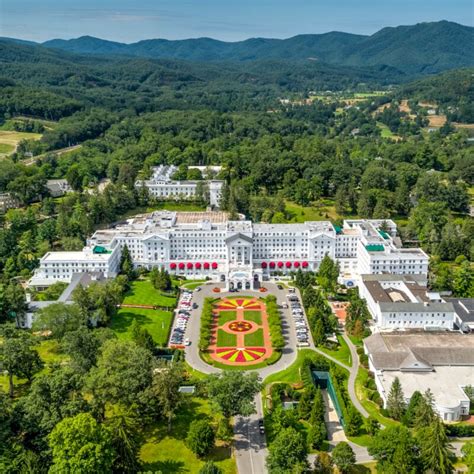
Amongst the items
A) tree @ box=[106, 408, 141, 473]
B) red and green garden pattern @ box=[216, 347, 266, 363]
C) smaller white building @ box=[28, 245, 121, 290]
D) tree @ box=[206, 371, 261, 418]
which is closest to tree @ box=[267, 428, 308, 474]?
tree @ box=[206, 371, 261, 418]

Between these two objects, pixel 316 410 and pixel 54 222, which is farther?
pixel 54 222

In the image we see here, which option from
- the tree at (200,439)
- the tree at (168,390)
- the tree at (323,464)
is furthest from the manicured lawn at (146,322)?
the tree at (323,464)

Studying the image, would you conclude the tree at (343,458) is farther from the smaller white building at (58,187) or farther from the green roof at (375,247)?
the smaller white building at (58,187)

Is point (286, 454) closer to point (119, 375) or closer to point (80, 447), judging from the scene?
point (80, 447)

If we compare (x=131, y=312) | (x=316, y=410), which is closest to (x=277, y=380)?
(x=316, y=410)

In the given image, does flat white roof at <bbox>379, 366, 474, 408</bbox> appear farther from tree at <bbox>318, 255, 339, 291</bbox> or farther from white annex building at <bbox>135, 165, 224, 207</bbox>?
white annex building at <bbox>135, 165, 224, 207</bbox>

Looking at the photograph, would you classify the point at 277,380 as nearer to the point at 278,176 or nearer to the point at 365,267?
the point at 365,267

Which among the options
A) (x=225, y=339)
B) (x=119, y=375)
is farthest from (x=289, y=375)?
(x=119, y=375)
